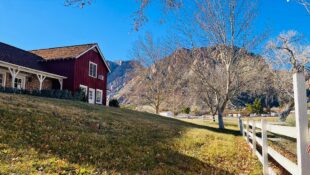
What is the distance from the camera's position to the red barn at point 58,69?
21047mm

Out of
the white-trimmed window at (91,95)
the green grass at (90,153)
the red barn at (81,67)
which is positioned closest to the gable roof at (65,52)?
the red barn at (81,67)

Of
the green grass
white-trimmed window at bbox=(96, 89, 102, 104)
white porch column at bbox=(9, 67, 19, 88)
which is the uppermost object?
white porch column at bbox=(9, 67, 19, 88)

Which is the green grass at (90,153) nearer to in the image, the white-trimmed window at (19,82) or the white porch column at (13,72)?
the white porch column at (13,72)

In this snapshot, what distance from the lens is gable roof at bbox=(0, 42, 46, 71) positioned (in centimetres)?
2134

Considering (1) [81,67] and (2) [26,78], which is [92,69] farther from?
(2) [26,78]

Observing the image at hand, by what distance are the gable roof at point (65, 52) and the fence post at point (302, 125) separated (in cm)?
2386

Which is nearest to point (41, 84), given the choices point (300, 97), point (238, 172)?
point (238, 172)

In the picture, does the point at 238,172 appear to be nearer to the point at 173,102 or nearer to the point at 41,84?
the point at 41,84

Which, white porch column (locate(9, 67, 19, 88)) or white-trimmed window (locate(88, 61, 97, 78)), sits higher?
white-trimmed window (locate(88, 61, 97, 78))

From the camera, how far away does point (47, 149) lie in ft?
21.6

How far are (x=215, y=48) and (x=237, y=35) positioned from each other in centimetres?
198

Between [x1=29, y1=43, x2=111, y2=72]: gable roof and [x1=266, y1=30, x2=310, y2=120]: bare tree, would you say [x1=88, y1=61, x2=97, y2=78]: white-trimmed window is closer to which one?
[x1=29, y1=43, x2=111, y2=72]: gable roof

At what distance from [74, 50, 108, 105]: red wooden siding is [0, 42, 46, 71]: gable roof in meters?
3.53

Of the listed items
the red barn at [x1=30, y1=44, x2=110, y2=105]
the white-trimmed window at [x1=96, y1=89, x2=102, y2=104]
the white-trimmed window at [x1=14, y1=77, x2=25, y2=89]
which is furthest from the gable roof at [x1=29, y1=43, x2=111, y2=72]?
the white-trimmed window at [x1=14, y1=77, x2=25, y2=89]
